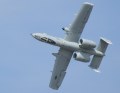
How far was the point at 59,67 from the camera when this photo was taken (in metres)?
126

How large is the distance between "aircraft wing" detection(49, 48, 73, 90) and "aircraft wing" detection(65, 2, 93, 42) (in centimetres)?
275

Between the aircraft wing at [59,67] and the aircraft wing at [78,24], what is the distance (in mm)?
2746

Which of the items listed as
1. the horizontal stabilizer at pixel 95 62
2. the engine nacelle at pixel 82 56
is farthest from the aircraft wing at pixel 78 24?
the horizontal stabilizer at pixel 95 62

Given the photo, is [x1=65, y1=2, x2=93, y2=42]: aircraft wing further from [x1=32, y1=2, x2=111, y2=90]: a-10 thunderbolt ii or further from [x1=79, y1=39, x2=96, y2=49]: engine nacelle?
[x1=79, y1=39, x2=96, y2=49]: engine nacelle

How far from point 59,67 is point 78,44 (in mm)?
6869

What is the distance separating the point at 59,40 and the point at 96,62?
26.5 feet

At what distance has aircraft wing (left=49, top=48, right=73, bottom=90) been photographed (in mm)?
123619

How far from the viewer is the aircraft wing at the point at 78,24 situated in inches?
4783

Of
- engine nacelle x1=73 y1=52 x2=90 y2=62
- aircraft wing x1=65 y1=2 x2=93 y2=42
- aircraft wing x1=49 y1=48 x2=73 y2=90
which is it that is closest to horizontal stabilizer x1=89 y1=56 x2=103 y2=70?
engine nacelle x1=73 y1=52 x2=90 y2=62

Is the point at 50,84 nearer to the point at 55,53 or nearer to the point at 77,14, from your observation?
the point at 55,53

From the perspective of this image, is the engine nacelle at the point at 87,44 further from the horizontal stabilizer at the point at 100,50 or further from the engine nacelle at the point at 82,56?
the horizontal stabilizer at the point at 100,50

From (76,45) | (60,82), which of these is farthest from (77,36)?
(60,82)


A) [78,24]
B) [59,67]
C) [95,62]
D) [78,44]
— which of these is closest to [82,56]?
[78,44]

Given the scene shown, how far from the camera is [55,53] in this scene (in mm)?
124062
